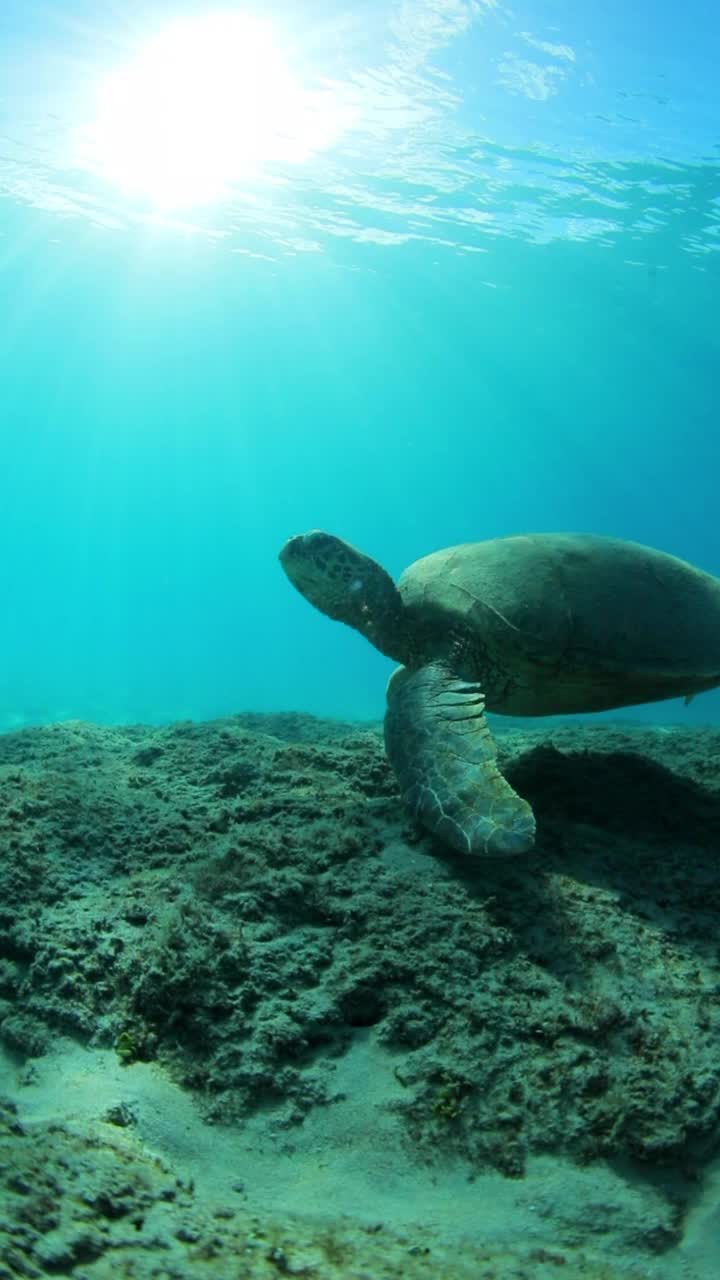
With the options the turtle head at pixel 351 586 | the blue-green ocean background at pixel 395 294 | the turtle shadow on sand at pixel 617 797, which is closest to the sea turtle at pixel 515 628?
the turtle head at pixel 351 586

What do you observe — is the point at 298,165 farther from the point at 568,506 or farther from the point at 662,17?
the point at 568,506

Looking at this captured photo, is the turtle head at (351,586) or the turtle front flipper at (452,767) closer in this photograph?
the turtle front flipper at (452,767)

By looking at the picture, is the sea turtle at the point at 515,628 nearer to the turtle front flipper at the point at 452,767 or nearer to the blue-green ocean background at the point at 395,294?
the turtle front flipper at the point at 452,767

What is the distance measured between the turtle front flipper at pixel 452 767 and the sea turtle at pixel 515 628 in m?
0.01

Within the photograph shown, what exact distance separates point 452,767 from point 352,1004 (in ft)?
4.72

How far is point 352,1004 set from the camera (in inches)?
101

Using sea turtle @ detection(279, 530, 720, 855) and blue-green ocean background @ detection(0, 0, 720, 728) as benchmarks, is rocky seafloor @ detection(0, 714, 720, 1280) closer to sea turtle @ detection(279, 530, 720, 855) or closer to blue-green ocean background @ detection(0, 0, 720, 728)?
sea turtle @ detection(279, 530, 720, 855)

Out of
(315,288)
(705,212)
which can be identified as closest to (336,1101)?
(705,212)

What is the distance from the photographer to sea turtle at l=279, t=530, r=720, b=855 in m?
4.34

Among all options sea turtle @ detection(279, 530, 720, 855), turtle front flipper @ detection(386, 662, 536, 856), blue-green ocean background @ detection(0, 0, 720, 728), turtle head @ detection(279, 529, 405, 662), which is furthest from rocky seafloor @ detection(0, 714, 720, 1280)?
blue-green ocean background @ detection(0, 0, 720, 728)

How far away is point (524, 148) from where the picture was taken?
21.3 m

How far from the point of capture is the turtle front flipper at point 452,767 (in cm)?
327

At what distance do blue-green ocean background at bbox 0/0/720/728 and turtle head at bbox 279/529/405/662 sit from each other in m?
16.8

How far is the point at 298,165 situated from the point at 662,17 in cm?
1160
